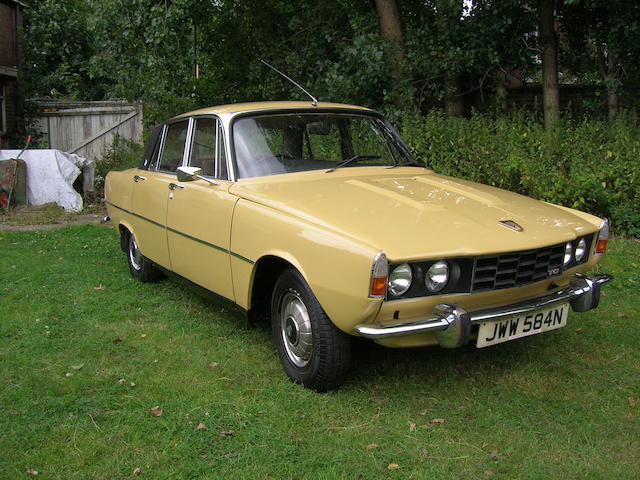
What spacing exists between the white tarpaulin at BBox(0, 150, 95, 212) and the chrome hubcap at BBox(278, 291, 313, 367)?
27.6 feet

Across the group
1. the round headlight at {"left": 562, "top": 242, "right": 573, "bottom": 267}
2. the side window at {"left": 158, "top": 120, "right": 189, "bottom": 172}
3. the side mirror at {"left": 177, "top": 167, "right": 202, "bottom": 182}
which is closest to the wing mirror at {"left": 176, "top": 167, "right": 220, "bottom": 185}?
the side mirror at {"left": 177, "top": 167, "right": 202, "bottom": 182}

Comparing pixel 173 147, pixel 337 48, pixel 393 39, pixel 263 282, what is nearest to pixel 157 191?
pixel 173 147

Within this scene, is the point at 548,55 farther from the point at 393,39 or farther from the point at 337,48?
the point at 337,48

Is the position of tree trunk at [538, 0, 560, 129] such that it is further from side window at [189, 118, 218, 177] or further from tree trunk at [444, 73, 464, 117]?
side window at [189, 118, 218, 177]

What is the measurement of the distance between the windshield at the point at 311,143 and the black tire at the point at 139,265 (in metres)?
1.83

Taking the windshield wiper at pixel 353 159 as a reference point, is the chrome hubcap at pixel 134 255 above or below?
below

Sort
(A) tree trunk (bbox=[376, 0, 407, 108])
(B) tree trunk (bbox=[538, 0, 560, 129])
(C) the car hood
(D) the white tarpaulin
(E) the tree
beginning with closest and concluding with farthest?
(C) the car hood, (E) the tree, (B) tree trunk (bbox=[538, 0, 560, 129]), (A) tree trunk (bbox=[376, 0, 407, 108]), (D) the white tarpaulin

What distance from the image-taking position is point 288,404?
357cm

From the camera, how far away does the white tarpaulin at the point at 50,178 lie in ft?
37.5

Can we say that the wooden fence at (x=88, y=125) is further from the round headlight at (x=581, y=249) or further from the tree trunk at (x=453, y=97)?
the round headlight at (x=581, y=249)

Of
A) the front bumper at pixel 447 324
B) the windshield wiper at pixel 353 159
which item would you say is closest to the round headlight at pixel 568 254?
the front bumper at pixel 447 324

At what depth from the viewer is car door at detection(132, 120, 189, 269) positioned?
517 centimetres

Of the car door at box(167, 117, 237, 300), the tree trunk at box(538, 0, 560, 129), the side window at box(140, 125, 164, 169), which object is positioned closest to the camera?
the car door at box(167, 117, 237, 300)

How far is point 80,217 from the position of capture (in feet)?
34.7
